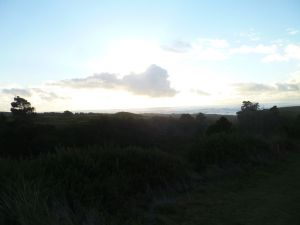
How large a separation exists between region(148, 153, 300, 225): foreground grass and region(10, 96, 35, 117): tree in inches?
1779

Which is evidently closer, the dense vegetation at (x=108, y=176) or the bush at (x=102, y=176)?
the dense vegetation at (x=108, y=176)

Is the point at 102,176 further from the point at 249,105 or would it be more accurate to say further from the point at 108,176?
the point at 249,105

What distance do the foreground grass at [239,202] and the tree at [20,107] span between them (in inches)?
1779

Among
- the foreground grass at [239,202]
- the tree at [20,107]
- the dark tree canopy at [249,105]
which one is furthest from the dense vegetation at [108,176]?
the dark tree canopy at [249,105]

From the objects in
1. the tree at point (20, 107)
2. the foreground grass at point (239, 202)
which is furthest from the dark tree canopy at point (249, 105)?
the foreground grass at point (239, 202)

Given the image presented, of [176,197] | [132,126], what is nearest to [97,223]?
[176,197]

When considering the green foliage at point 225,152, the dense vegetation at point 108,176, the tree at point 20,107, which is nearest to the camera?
the dense vegetation at point 108,176

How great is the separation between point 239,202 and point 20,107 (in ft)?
162

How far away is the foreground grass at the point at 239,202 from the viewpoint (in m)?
8.05

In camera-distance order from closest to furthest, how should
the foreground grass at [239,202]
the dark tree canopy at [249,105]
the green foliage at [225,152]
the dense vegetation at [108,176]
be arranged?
the dense vegetation at [108,176], the foreground grass at [239,202], the green foliage at [225,152], the dark tree canopy at [249,105]

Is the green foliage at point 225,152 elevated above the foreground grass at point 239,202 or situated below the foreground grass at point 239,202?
above

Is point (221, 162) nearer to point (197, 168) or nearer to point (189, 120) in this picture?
point (197, 168)

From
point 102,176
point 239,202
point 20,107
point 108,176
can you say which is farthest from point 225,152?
point 20,107

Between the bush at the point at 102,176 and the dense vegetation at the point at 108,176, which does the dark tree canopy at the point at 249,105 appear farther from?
the bush at the point at 102,176
